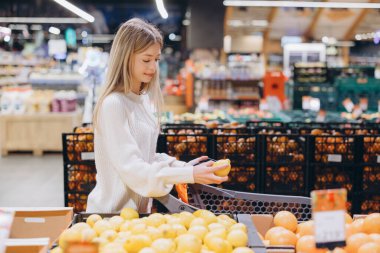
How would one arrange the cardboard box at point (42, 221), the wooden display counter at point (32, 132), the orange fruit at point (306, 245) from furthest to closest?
the wooden display counter at point (32, 132)
the cardboard box at point (42, 221)
the orange fruit at point (306, 245)

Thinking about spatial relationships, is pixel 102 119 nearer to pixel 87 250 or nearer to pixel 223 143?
pixel 87 250

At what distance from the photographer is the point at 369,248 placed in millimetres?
1861

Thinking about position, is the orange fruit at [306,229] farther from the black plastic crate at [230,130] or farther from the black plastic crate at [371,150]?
the black plastic crate at [230,130]

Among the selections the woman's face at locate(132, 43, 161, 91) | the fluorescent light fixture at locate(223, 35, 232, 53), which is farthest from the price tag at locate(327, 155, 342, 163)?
the fluorescent light fixture at locate(223, 35, 232, 53)

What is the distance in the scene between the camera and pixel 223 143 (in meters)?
4.25

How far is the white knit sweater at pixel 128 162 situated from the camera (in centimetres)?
219

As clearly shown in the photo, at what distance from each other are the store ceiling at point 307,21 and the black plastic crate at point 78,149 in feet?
47.2

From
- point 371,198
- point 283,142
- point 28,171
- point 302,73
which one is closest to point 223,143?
point 283,142

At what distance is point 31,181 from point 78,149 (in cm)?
359

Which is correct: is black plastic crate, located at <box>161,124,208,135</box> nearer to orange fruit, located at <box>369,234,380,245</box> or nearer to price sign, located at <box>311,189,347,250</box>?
orange fruit, located at <box>369,234,380,245</box>

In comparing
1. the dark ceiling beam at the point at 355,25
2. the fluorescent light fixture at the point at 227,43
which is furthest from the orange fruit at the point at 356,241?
the fluorescent light fixture at the point at 227,43

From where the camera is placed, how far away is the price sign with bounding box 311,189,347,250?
1.46 metres

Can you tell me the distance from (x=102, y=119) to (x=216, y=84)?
8768 mm

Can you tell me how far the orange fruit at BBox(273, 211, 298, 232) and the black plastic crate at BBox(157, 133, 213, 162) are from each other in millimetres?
1926
